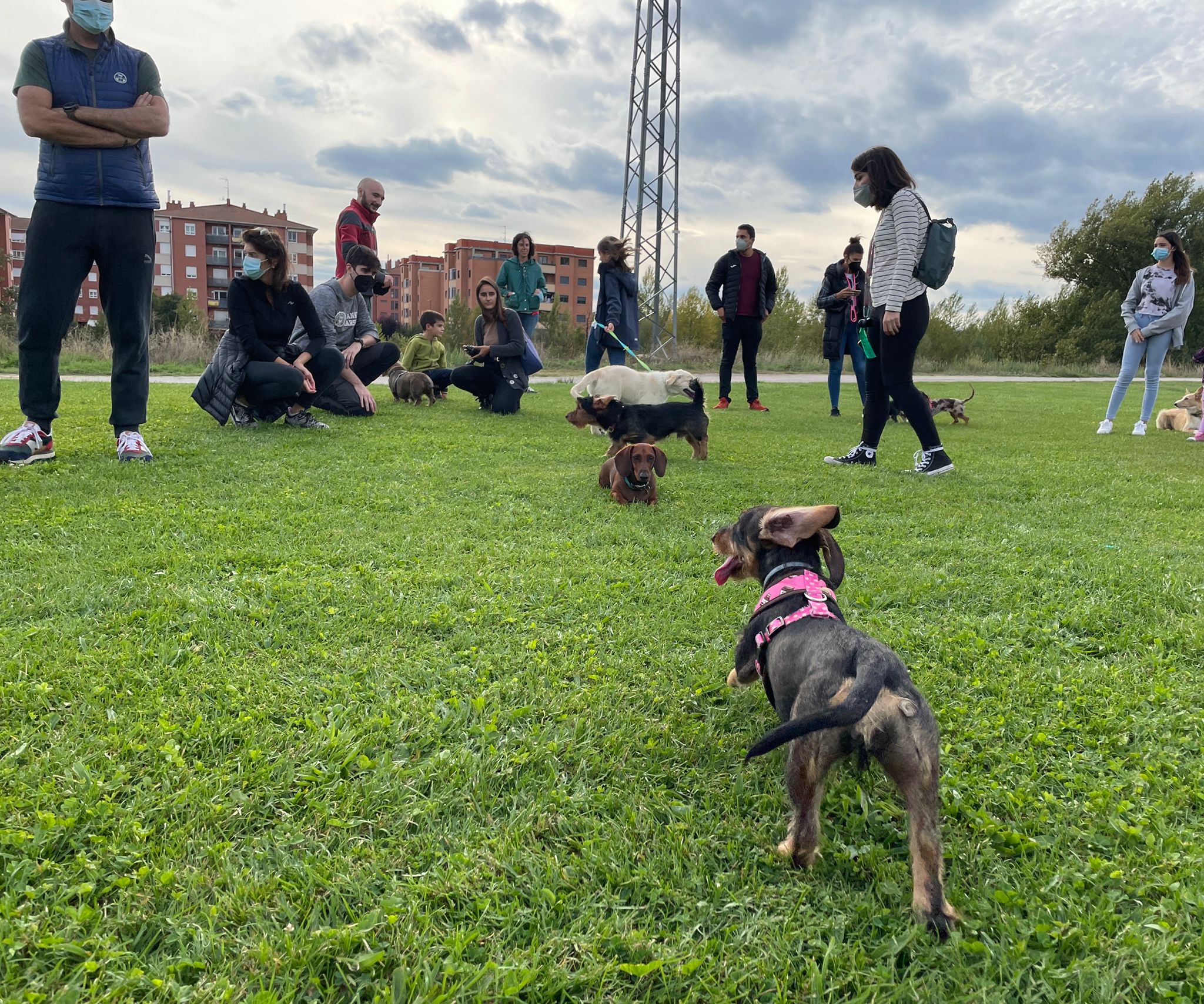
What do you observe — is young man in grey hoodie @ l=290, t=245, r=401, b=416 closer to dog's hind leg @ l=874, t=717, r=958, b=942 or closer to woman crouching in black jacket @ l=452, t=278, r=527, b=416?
woman crouching in black jacket @ l=452, t=278, r=527, b=416

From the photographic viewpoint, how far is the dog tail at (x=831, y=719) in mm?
1632

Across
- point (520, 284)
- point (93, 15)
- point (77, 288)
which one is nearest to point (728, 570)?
point (77, 288)

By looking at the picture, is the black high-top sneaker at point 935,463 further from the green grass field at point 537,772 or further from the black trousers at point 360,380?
the black trousers at point 360,380

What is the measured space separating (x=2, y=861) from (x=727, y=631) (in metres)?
2.26

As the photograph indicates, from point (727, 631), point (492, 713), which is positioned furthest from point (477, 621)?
point (727, 631)

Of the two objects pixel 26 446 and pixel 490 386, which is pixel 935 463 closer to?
pixel 490 386

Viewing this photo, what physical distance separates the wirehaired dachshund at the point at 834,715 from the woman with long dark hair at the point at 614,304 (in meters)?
7.35

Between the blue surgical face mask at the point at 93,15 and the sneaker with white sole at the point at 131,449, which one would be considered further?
the sneaker with white sole at the point at 131,449

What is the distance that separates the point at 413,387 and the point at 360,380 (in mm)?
980

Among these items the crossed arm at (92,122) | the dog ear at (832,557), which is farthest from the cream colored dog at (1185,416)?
the crossed arm at (92,122)

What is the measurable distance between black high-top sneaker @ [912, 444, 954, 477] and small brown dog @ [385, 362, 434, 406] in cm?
674

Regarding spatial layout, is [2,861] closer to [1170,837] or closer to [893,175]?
[1170,837]

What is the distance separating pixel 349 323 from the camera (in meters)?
9.09

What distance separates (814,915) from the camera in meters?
1.61
